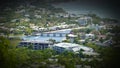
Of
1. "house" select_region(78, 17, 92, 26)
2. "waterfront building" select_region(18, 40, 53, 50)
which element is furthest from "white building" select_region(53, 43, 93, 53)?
"house" select_region(78, 17, 92, 26)

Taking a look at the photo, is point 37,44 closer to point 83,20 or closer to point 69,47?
point 69,47

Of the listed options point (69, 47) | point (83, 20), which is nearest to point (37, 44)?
point (69, 47)

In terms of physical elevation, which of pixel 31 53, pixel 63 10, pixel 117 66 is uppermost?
pixel 63 10

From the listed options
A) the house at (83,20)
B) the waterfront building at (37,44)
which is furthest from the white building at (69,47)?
the house at (83,20)

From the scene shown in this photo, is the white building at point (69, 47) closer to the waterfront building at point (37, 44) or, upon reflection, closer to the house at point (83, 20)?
the waterfront building at point (37, 44)

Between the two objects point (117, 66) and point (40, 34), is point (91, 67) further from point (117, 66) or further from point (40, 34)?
point (40, 34)

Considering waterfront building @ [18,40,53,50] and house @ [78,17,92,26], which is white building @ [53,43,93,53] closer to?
waterfront building @ [18,40,53,50]

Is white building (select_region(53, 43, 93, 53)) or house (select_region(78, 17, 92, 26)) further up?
house (select_region(78, 17, 92, 26))

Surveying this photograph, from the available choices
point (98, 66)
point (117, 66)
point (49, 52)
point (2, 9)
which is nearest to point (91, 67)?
point (98, 66)

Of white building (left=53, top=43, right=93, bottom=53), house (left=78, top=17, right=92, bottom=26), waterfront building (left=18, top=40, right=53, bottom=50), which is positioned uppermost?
house (left=78, top=17, right=92, bottom=26)

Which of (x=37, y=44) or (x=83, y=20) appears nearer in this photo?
(x=37, y=44)

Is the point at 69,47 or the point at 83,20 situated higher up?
the point at 83,20
